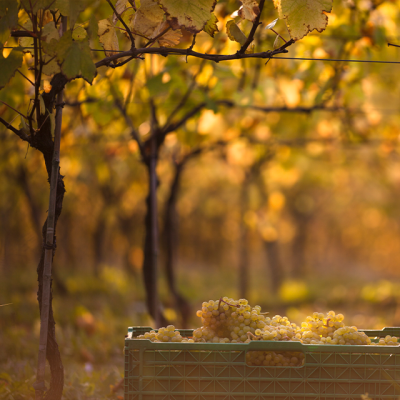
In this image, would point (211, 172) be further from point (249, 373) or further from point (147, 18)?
point (249, 373)

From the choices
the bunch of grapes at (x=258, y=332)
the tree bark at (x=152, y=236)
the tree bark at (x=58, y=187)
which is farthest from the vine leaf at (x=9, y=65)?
the tree bark at (x=152, y=236)

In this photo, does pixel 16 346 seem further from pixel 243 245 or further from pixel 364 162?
pixel 364 162

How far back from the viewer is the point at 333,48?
138 inches

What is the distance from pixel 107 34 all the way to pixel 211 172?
9.19m

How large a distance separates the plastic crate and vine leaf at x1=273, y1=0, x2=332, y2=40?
1144 millimetres

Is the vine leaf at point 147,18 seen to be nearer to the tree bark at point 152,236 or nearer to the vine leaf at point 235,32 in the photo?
the vine leaf at point 235,32

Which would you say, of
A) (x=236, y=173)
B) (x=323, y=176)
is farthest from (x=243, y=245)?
(x=323, y=176)

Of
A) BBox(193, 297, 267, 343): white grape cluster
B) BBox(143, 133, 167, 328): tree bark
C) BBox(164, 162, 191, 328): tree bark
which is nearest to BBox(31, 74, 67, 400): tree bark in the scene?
BBox(193, 297, 267, 343): white grape cluster

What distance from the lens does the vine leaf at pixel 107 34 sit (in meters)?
1.72

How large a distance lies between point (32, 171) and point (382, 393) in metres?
8.28

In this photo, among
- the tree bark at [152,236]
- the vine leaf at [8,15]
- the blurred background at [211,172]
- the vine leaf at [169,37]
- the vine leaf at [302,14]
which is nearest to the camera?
the vine leaf at [8,15]

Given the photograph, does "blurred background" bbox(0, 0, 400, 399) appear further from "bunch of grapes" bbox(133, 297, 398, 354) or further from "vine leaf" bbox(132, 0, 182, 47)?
"bunch of grapes" bbox(133, 297, 398, 354)

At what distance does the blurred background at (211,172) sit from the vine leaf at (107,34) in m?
0.37

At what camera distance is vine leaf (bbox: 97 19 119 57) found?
172 centimetres
